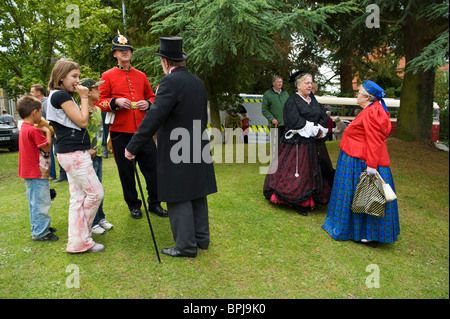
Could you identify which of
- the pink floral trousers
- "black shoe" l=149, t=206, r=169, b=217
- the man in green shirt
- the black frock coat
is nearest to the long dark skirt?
"black shoe" l=149, t=206, r=169, b=217

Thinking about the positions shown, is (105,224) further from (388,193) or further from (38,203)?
(388,193)

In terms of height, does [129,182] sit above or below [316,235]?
above

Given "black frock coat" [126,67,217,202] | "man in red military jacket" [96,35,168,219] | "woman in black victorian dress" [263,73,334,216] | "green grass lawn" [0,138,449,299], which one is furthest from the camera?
"woman in black victorian dress" [263,73,334,216]

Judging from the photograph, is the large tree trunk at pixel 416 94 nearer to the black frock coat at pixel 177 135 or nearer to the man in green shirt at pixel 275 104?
the man in green shirt at pixel 275 104

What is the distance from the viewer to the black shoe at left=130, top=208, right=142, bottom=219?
4.80 metres

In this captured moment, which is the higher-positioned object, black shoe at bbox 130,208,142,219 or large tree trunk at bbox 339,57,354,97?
large tree trunk at bbox 339,57,354,97

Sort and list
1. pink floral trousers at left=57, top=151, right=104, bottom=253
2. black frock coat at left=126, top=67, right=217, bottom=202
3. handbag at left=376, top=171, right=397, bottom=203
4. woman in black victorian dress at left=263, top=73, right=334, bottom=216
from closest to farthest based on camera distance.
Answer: black frock coat at left=126, top=67, right=217, bottom=202 → pink floral trousers at left=57, top=151, right=104, bottom=253 → handbag at left=376, top=171, right=397, bottom=203 → woman in black victorian dress at left=263, top=73, right=334, bottom=216

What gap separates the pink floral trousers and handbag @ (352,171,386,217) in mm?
2968

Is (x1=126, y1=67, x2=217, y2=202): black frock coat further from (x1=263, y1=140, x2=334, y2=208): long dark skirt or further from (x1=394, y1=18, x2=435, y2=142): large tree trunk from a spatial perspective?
(x1=394, y1=18, x2=435, y2=142): large tree trunk

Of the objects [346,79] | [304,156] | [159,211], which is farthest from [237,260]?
[346,79]

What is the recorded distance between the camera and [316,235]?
14.7 feet

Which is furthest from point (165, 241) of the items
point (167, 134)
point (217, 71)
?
point (217, 71)
